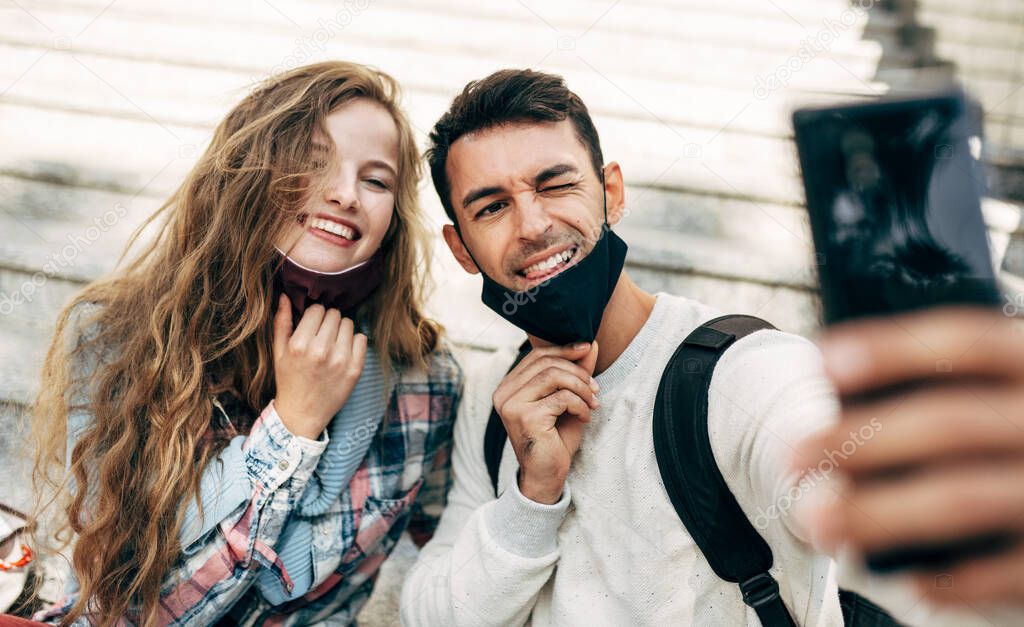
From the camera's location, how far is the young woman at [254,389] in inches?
69.3

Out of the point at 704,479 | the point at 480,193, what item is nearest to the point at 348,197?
the point at 480,193

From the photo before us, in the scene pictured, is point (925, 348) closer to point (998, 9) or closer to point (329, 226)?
point (998, 9)

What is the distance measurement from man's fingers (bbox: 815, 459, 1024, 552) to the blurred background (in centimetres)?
224

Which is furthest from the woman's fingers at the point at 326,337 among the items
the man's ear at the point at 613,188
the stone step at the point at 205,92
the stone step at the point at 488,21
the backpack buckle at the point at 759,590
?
the stone step at the point at 488,21

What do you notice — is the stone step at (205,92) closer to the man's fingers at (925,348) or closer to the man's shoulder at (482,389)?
the man's shoulder at (482,389)

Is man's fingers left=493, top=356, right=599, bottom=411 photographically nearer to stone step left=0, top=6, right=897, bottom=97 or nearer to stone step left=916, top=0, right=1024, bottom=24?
stone step left=916, top=0, right=1024, bottom=24

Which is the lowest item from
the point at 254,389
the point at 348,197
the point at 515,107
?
the point at 254,389

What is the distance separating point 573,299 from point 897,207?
1170 mm

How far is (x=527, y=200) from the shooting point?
5.76 ft

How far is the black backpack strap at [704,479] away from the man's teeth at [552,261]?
0.35m

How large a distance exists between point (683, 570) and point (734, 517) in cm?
17

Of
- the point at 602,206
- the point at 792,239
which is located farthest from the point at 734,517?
the point at 792,239

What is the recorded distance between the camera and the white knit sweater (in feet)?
4.50

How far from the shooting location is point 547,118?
1813mm
